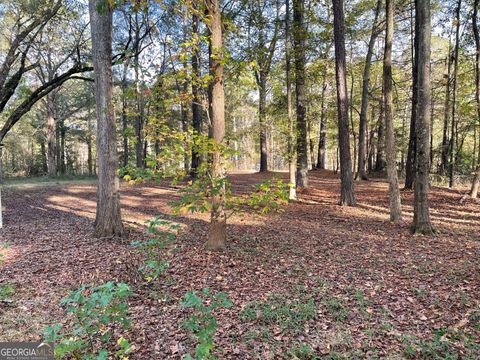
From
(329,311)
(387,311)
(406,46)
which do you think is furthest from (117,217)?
(406,46)

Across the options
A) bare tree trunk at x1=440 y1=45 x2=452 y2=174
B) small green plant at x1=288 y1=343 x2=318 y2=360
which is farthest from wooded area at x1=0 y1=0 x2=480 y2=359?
bare tree trunk at x1=440 y1=45 x2=452 y2=174

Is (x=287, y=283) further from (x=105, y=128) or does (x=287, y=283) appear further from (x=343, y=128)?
(x=343, y=128)

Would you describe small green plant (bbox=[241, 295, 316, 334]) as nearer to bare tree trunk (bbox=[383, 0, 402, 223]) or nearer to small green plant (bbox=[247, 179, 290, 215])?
small green plant (bbox=[247, 179, 290, 215])

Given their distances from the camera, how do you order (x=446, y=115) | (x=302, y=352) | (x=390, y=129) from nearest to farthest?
1. (x=302, y=352)
2. (x=390, y=129)
3. (x=446, y=115)

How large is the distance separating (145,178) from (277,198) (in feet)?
6.47

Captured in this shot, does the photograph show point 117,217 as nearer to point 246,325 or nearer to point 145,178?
point 145,178

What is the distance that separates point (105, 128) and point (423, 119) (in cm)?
701

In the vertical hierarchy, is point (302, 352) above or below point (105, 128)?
below

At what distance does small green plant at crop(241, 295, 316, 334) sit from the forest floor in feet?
0.05

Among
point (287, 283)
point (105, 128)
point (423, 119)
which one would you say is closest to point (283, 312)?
point (287, 283)

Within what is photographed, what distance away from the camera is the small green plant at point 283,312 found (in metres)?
3.37

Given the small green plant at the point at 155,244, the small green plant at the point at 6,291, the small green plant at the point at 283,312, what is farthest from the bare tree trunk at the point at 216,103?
the small green plant at the point at 6,291
